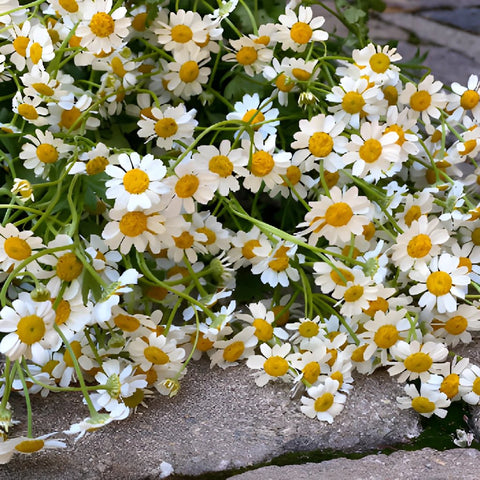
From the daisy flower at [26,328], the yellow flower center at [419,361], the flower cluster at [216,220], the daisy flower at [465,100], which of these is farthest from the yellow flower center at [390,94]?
the daisy flower at [26,328]

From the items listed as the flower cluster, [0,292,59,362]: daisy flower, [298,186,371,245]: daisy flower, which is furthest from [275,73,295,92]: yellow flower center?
[0,292,59,362]: daisy flower

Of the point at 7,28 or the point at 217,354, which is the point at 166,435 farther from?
the point at 7,28

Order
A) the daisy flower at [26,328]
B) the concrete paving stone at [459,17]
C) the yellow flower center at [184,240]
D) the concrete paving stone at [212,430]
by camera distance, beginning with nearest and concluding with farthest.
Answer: the daisy flower at [26,328] → the concrete paving stone at [212,430] → the yellow flower center at [184,240] → the concrete paving stone at [459,17]

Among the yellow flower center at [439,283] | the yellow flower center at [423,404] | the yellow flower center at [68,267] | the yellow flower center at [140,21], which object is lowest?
the yellow flower center at [423,404]

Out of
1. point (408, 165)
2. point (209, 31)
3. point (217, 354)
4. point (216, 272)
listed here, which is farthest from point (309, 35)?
point (217, 354)

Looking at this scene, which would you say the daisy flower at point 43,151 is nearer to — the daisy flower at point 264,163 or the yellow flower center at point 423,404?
the daisy flower at point 264,163
